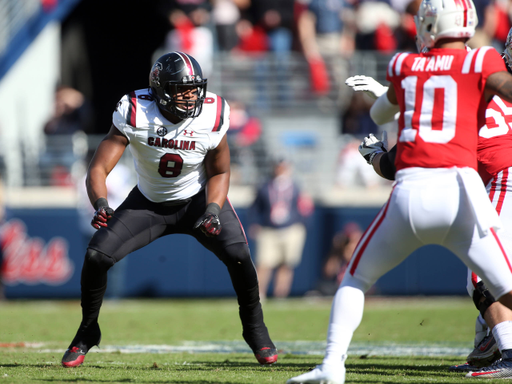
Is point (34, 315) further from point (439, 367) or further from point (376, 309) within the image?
point (439, 367)

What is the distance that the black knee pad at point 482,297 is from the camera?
3.96 meters

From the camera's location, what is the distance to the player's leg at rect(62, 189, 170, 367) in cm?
421

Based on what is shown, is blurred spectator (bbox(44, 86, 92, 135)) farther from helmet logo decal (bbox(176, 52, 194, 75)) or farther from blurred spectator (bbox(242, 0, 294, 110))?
helmet logo decal (bbox(176, 52, 194, 75))

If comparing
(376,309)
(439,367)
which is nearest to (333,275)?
(376,309)

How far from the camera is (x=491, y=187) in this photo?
4207mm

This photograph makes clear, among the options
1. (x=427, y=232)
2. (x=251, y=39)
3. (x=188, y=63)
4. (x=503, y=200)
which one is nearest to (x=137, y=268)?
(x=251, y=39)

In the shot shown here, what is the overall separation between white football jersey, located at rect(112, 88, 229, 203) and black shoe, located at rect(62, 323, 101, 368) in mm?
948

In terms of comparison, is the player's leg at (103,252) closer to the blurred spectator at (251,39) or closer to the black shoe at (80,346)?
the black shoe at (80,346)

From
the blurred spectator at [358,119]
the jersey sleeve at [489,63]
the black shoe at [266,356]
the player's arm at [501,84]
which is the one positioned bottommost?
the black shoe at [266,356]

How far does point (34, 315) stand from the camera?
27.7ft

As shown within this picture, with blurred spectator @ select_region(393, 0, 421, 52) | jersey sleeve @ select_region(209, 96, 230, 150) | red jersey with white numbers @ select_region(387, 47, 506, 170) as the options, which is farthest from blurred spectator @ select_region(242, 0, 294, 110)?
red jersey with white numbers @ select_region(387, 47, 506, 170)

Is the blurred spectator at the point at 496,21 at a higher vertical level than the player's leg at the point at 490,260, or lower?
higher

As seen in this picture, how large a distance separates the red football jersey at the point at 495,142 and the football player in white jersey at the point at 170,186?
5.31 feet

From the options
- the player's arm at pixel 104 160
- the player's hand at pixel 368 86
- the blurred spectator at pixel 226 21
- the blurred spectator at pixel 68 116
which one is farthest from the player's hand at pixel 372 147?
the blurred spectator at pixel 226 21
